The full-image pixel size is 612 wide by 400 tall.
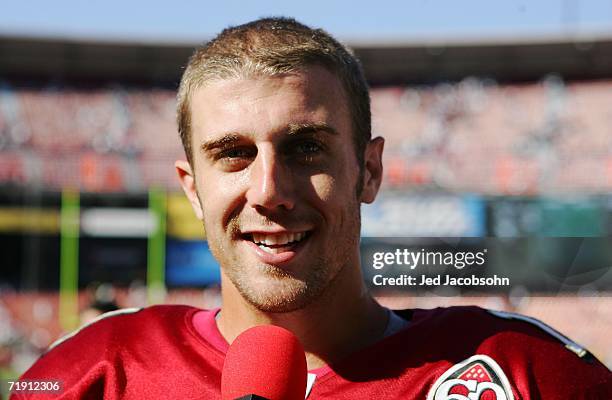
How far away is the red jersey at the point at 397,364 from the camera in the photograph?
1763 mm

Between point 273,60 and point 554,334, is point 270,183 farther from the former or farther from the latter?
point 554,334

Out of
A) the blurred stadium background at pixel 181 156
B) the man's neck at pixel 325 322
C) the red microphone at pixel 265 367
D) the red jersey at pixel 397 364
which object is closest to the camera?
the red microphone at pixel 265 367

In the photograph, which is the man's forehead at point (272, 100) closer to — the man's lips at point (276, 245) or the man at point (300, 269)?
the man at point (300, 269)

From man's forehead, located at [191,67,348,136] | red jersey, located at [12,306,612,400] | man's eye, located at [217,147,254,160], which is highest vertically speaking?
man's forehead, located at [191,67,348,136]

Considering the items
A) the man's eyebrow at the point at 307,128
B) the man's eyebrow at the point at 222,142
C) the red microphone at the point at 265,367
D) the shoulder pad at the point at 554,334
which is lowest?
the shoulder pad at the point at 554,334

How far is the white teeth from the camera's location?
170 cm

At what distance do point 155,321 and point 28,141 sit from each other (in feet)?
44.8

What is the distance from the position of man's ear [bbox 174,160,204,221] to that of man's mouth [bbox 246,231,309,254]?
0.25 m

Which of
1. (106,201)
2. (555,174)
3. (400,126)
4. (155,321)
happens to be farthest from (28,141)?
(155,321)

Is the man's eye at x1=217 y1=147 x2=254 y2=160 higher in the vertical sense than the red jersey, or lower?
higher

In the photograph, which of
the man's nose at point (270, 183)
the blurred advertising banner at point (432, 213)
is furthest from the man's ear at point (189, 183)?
the blurred advertising banner at point (432, 213)

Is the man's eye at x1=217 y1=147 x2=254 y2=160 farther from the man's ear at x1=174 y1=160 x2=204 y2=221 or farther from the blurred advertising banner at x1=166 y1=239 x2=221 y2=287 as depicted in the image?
the blurred advertising banner at x1=166 y1=239 x2=221 y2=287

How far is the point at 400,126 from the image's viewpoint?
601 inches

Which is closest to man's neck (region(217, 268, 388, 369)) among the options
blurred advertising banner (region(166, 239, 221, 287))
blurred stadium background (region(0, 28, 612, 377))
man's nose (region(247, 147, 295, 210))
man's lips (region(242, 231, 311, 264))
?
man's lips (region(242, 231, 311, 264))
